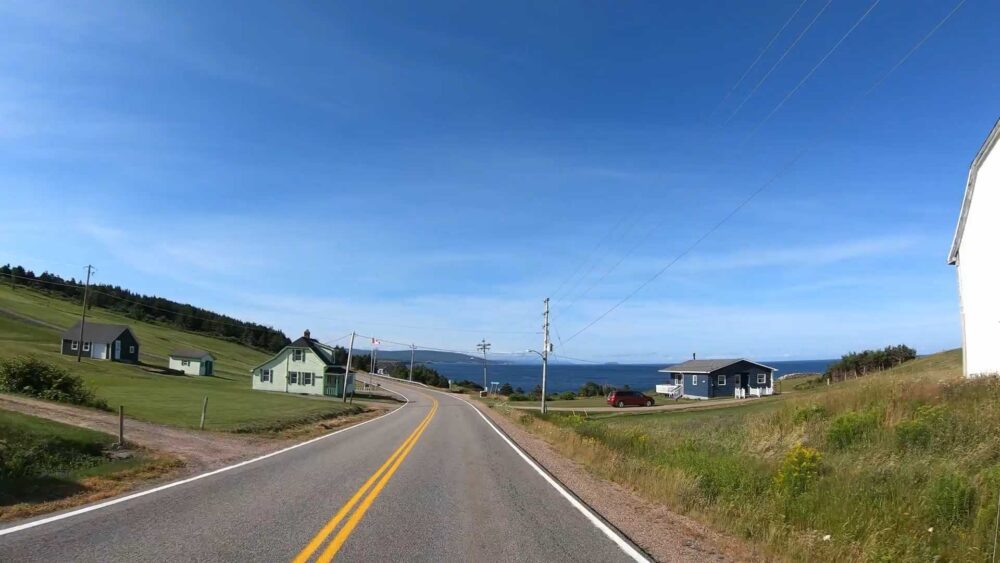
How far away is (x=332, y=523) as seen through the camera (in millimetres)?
8383

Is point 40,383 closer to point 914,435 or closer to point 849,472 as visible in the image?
point 849,472

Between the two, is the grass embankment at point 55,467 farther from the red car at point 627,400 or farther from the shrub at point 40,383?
the red car at point 627,400

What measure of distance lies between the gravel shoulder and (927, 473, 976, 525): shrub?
3.17 m

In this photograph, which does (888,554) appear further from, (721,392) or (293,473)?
(721,392)

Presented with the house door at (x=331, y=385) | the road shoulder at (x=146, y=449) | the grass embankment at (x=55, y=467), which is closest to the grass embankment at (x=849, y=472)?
the road shoulder at (x=146, y=449)

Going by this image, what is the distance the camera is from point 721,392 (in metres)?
66.4

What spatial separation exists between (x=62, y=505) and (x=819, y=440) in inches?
691

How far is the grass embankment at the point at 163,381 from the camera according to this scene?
1146 inches

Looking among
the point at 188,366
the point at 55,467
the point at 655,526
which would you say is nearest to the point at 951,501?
the point at 655,526

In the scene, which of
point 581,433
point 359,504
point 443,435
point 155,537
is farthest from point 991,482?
point 443,435

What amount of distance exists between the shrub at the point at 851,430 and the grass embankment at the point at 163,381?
2131 centimetres

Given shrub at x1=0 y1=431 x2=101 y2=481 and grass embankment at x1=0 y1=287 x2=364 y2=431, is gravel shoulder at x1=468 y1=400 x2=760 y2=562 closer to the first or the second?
shrub at x1=0 y1=431 x2=101 y2=481

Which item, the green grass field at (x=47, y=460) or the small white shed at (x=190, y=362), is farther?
the small white shed at (x=190, y=362)

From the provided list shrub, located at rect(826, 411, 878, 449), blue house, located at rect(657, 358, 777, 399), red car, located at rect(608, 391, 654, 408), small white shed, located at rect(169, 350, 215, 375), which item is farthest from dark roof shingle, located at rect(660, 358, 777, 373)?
small white shed, located at rect(169, 350, 215, 375)
